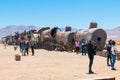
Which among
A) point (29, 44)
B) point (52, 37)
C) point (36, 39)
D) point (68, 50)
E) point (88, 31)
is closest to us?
point (29, 44)

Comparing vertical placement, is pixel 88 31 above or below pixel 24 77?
above

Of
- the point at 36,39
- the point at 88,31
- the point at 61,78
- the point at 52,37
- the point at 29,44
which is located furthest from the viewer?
the point at 36,39

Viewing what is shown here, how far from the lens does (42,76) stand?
55.1ft

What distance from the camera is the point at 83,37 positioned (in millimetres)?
42938

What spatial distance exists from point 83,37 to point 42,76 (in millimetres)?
26481

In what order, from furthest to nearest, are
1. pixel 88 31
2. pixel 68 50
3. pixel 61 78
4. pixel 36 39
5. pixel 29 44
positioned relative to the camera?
pixel 36 39 → pixel 68 50 → pixel 88 31 → pixel 29 44 → pixel 61 78

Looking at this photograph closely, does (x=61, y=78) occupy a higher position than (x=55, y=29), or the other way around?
(x=55, y=29)

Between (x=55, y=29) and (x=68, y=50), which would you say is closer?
(x=68, y=50)

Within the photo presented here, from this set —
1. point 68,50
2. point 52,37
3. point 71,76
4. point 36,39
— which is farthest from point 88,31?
point 71,76

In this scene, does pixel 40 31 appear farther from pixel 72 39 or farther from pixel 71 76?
pixel 71 76

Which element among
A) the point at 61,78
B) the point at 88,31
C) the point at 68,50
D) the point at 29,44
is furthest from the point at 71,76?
the point at 68,50

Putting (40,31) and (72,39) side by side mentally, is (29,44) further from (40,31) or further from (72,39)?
(40,31)

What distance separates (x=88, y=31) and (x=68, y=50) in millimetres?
5668

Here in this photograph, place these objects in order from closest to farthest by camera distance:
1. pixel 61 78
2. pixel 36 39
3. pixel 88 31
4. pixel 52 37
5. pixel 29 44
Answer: pixel 61 78 → pixel 29 44 → pixel 88 31 → pixel 52 37 → pixel 36 39
